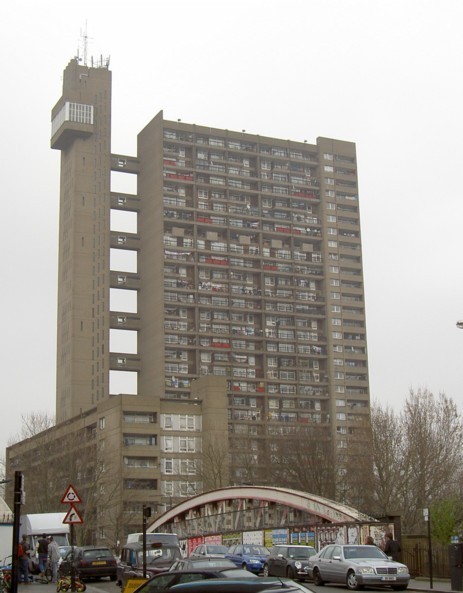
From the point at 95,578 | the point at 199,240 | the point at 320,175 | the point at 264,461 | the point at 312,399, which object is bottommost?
the point at 95,578

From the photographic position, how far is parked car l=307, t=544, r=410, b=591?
3042 cm

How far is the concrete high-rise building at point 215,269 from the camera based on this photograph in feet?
420

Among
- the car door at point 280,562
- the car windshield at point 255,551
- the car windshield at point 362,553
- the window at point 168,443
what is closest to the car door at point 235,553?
the car windshield at point 255,551

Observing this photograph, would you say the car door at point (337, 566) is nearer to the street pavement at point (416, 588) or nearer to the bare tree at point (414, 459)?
the street pavement at point (416, 588)

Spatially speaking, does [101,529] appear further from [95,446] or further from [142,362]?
[142,362]

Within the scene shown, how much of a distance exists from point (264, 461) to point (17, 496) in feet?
243

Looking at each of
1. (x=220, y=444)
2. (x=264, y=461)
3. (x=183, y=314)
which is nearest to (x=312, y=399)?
(x=183, y=314)

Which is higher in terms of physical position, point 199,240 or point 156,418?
point 199,240

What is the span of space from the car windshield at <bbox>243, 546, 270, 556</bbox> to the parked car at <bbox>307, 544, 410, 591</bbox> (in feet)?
24.9

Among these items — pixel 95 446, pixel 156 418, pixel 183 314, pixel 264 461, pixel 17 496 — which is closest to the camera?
pixel 17 496

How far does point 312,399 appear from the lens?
5369 inches

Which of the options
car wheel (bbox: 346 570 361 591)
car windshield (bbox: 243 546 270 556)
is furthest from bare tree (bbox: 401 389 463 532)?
car wheel (bbox: 346 570 361 591)

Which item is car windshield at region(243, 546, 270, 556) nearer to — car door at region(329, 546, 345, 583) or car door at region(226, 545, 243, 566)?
car door at region(226, 545, 243, 566)

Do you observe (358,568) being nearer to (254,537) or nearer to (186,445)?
(254,537)
